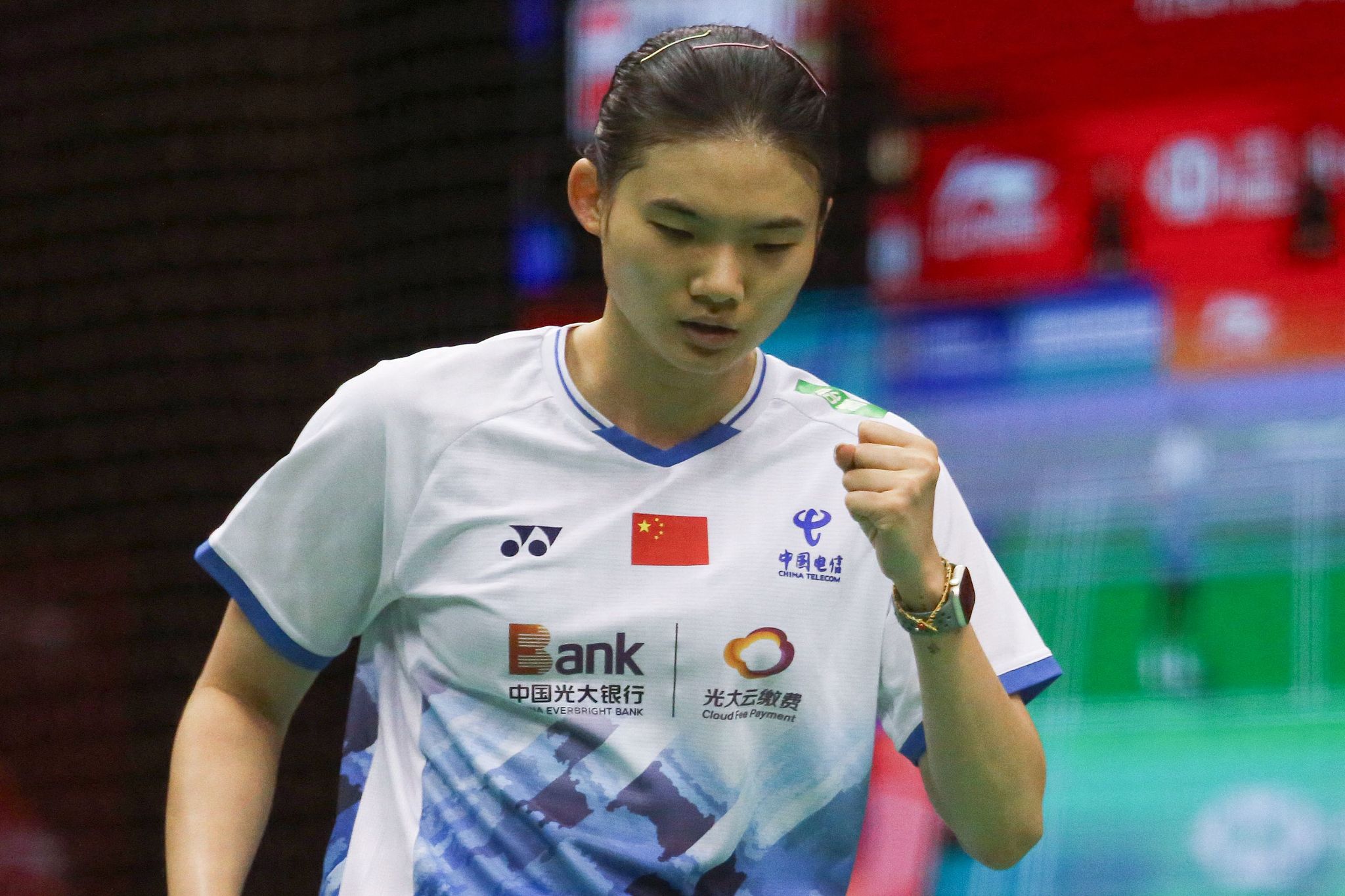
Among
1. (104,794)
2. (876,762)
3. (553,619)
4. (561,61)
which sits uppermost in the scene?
(561,61)

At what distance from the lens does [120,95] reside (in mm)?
4613

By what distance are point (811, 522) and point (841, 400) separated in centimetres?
15

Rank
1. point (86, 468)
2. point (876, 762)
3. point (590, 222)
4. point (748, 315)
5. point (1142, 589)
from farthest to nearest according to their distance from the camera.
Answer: point (86, 468), point (1142, 589), point (876, 762), point (590, 222), point (748, 315)

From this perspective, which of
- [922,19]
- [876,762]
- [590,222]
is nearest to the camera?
[590,222]

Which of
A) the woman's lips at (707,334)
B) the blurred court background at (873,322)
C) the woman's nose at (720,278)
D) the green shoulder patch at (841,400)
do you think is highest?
the woman's nose at (720,278)

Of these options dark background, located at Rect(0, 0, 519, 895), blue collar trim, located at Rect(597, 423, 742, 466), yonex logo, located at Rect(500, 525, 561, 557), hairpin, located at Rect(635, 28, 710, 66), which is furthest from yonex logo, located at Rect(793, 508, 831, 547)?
dark background, located at Rect(0, 0, 519, 895)

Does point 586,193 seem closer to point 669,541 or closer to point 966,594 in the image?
point 669,541

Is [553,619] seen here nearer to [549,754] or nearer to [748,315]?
[549,754]

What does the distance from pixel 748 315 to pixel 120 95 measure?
3505 mm

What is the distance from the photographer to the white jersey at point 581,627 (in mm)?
1606

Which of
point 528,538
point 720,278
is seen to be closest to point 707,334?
point 720,278

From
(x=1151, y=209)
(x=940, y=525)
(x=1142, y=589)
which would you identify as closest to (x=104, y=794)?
(x=1142, y=589)

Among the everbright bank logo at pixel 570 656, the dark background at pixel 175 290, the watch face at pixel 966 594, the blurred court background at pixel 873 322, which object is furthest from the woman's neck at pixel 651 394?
the dark background at pixel 175 290

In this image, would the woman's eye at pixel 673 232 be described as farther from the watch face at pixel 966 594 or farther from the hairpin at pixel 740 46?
the watch face at pixel 966 594
